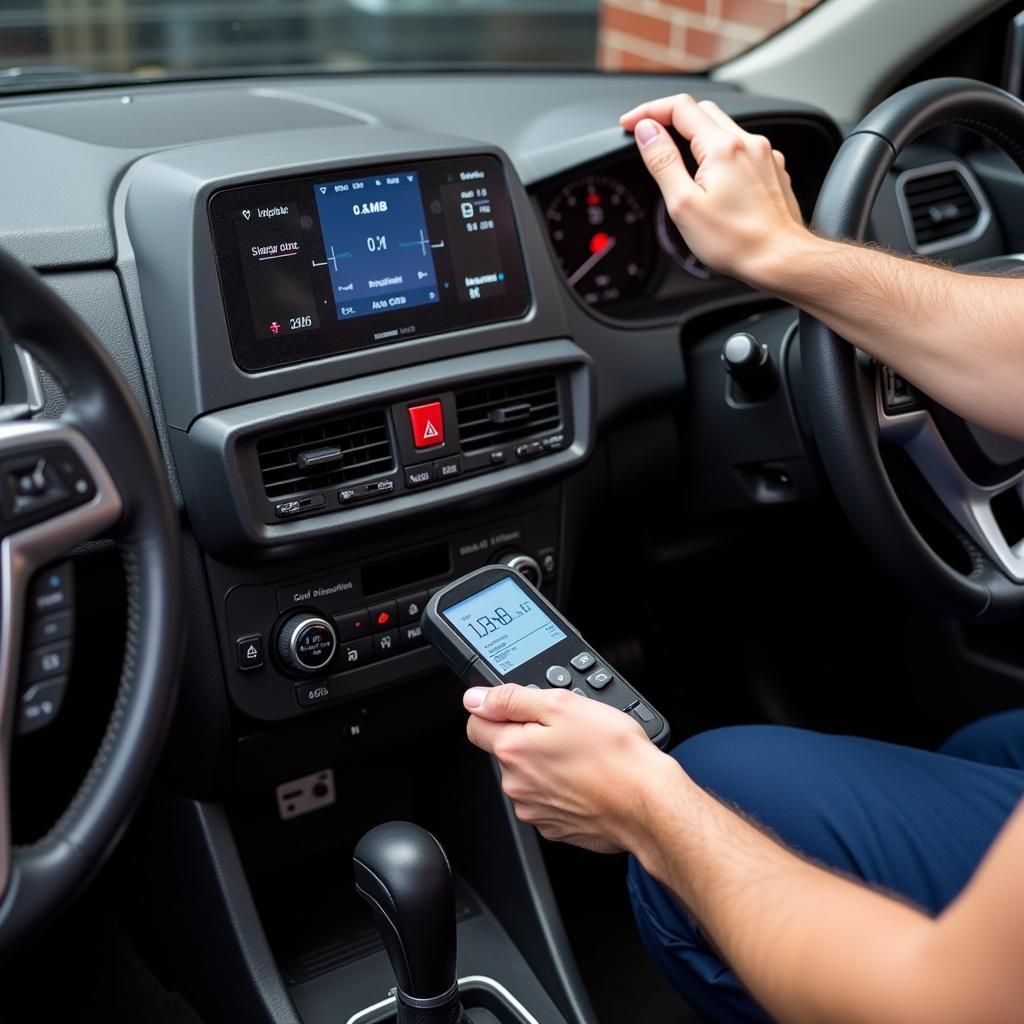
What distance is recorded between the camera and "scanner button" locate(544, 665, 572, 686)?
1.11 metres

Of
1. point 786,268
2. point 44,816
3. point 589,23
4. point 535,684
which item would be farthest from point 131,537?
point 589,23

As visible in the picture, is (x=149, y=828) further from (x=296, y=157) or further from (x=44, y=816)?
(x=296, y=157)

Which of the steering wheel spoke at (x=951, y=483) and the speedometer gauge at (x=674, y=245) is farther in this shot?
the speedometer gauge at (x=674, y=245)

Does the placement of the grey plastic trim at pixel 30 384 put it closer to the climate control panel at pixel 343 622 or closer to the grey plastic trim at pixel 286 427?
the grey plastic trim at pixel 286 427

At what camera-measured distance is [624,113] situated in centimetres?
148

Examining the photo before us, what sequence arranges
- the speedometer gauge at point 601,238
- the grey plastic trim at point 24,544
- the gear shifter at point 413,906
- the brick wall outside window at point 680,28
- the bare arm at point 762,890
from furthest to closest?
the brick wall outside window at point 680,28, the speedometer gauge at point 601,238, the gear shifter at point 413,906, the grey plastic trim at point 24,544, the bare arm at point 762,890

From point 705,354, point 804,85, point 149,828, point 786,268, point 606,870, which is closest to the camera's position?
point 786,268

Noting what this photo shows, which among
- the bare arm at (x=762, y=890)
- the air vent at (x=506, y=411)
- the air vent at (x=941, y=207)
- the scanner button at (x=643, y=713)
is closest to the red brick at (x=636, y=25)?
the air vent at (x=941, y=207)

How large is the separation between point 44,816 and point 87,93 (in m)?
0.82

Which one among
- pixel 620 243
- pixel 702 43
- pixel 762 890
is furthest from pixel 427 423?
pixel 702 43

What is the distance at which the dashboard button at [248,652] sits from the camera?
121cm

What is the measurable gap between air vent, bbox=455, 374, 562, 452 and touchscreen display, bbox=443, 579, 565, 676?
0.58 feet

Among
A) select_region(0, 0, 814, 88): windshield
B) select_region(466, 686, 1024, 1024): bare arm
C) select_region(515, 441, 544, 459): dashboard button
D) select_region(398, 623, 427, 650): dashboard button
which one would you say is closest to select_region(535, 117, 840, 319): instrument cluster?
select_region(515, 441, 544, 459): dashboard button

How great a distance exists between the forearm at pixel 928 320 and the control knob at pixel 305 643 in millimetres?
540
